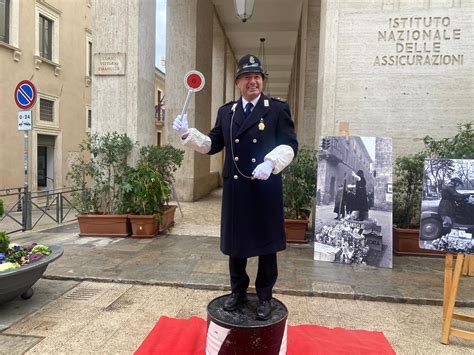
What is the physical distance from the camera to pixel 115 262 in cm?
489

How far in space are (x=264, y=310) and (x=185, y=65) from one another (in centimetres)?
935

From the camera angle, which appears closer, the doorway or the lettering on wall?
the lettering on wall

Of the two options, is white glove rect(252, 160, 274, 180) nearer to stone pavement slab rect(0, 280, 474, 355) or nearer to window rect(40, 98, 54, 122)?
stone pavement slab rect(0, 280, 474, 355)

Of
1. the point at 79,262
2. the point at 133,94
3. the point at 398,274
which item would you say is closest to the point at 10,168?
the point at 133,94

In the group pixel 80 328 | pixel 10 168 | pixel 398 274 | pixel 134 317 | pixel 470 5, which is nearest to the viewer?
pixel 80 328

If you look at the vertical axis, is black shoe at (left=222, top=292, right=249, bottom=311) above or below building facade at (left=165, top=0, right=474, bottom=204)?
below

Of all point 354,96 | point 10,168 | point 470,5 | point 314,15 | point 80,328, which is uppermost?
point 314,15

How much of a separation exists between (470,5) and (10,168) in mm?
15436

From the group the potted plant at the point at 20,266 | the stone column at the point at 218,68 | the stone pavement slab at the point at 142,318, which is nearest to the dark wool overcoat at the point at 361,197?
the stone pavement slab at the point at 142,318

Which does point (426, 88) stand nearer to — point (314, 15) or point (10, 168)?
point (314, 15)

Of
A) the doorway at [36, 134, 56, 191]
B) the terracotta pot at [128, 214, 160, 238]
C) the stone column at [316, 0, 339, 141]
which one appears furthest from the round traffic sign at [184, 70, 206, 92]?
the doorway at [36, 134, 56, 191]

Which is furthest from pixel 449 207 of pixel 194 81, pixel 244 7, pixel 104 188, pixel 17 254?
pixel 244 7

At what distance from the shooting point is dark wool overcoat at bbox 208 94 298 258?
99.4 inches

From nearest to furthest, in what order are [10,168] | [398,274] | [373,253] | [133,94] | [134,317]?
[134,317] → [398,274] → [373,253] → [133,94] → [10,168]
